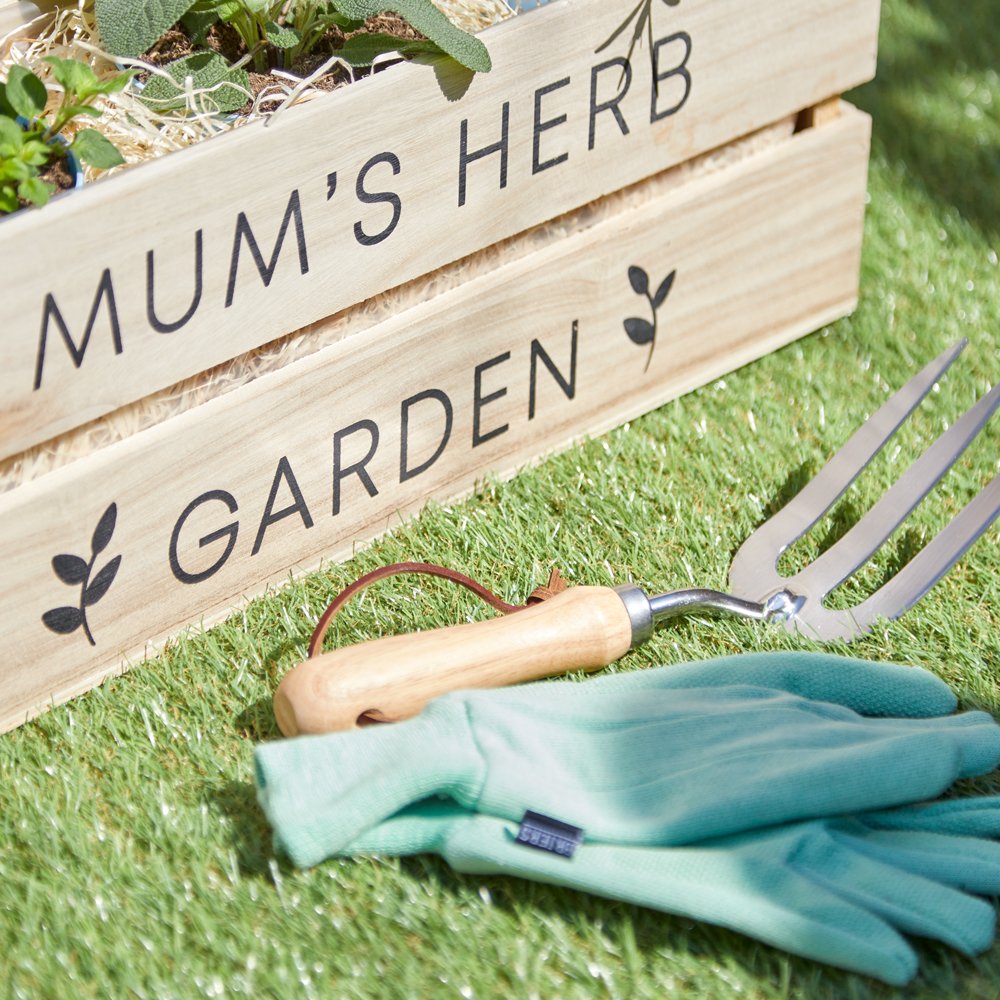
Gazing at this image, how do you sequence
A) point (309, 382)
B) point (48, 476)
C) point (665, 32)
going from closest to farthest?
1. point (48, 476)
2. point (309, 382)
3. point (665, 32)

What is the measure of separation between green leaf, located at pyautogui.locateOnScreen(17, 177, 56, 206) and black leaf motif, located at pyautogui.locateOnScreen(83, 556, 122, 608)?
1.21ft

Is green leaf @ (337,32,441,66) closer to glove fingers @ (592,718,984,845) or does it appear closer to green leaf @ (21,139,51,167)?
green leaf @ (21,139,51,167)

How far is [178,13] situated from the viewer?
1351mm

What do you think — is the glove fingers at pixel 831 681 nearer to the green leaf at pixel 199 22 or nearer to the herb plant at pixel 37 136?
the herb plant at pixel 37 136

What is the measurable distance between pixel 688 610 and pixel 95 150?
726mm

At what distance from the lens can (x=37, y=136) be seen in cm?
121

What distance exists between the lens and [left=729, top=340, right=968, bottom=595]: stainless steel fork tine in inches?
57.6

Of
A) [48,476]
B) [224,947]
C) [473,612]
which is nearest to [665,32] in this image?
[473,612]

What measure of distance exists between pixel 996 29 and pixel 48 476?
2.11 m

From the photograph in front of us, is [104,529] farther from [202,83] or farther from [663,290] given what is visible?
[663,290]

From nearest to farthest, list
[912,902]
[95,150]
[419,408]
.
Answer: [912,902], [95,150], [419,408]

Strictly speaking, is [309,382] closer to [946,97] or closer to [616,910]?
[616,910]

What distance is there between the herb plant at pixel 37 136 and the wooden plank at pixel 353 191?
0.03 m

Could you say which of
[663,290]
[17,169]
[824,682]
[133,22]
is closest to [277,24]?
[133,22]
